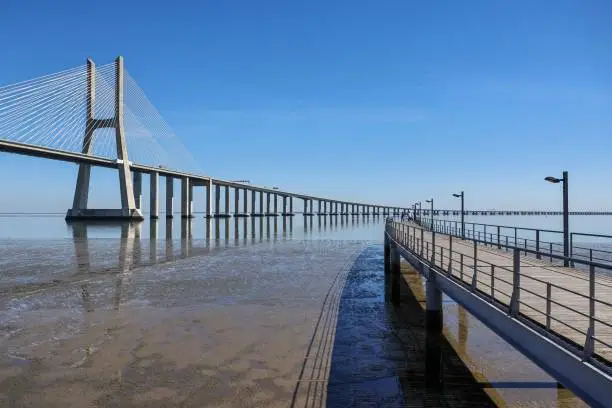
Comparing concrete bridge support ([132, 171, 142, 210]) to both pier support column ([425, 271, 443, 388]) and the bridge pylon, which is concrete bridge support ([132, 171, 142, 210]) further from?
pier support column ([425, 271, 443, 388])

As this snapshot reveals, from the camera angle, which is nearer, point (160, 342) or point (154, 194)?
point (160, 342)

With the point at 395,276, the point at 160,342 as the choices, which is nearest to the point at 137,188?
the point at 395,276

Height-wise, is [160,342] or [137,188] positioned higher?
[137,188]

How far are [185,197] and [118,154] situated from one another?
28.1 metres

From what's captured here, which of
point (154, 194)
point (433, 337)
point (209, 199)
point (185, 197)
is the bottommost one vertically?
point (433, 337)

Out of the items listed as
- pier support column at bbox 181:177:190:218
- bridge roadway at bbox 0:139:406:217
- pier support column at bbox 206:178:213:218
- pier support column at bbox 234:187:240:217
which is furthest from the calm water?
pier support column at bbox 234:187:240:217

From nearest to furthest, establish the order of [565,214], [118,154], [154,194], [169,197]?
Answer: 1. [565,214]
2. [118,154]
3. [154,194]
4. [169,197]

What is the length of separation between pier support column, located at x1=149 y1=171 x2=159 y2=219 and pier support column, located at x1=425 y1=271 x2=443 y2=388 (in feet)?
250

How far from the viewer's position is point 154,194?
8388cm

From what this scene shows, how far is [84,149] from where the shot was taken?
220 ft

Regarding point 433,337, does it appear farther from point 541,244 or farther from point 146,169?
point 146,169

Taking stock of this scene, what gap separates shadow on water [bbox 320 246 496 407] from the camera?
6652 millimetres

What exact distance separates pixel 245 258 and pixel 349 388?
18944mm

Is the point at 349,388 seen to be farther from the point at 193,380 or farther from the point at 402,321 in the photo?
the point at 402,321
